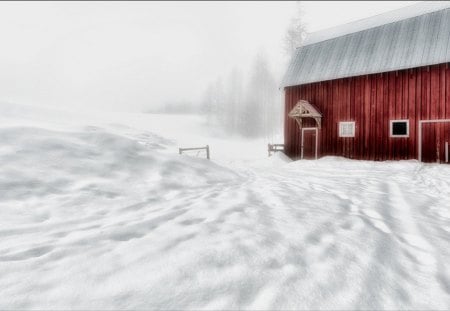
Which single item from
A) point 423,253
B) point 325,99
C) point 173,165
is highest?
point 325,99

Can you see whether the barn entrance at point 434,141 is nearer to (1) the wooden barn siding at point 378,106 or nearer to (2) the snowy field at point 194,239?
(1) the wooden barn siding at point 378,106

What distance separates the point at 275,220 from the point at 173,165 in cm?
413

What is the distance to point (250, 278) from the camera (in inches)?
106

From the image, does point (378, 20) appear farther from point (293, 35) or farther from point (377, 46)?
point (293, 35)

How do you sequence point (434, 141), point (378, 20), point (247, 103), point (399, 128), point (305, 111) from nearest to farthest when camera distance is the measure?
point (434, 141), point (399, 128), point (378, 20), point (305, 111), point (247, 103)

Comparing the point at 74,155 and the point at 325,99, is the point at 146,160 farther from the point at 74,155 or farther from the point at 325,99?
the point at 325,99

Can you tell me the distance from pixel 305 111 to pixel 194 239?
14835 mm

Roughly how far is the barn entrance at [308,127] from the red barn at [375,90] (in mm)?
56

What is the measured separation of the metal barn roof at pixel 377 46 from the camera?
13.8m

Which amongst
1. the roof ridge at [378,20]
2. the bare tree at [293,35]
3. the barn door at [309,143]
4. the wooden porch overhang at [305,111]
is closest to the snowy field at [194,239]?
the wooden porch overhang at [305,111]

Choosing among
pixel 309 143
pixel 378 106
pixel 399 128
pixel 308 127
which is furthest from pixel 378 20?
pixel 309 143

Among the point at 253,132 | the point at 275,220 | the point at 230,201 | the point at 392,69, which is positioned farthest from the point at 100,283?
the point at 253,132

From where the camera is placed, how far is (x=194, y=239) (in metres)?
3.55

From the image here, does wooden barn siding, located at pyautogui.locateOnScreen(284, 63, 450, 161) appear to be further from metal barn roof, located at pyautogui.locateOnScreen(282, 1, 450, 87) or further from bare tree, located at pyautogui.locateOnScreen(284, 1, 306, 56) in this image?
bare tree, located at pyautogui.locateOnScreen(284, 1, 306, 56)
